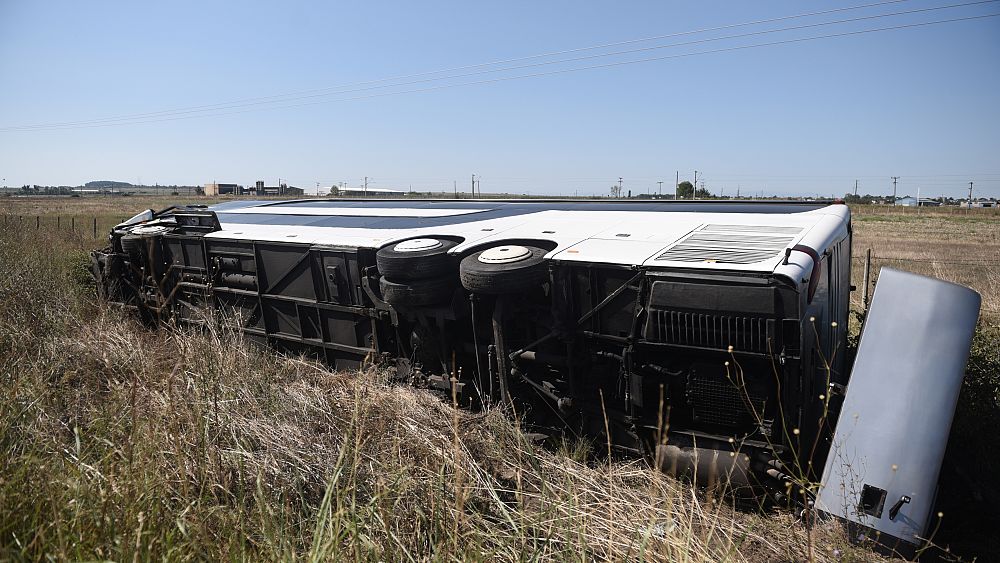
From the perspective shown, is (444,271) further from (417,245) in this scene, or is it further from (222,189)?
(222,189)

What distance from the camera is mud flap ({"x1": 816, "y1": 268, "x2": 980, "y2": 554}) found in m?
3.88

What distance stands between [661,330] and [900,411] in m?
1.63

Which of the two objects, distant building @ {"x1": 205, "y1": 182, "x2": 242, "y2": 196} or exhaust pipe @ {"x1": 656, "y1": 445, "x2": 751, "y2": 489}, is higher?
distant building @ {"x1": 205, "y1": 182, "x2": 242, "y2": 196}

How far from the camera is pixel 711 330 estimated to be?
15.0 ft

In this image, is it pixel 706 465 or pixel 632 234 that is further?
pixel 632 234

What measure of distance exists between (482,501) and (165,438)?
1877mm

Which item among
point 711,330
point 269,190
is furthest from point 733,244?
point 269,190

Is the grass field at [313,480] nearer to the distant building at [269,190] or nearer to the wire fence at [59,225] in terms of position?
the wire fence at [59,225]

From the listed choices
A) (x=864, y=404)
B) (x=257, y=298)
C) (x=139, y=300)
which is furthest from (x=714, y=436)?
(x=139, y=300)

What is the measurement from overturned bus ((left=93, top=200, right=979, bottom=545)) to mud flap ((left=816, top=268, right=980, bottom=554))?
0.5 inches

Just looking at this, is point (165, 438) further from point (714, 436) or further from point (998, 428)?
point (998, 428)

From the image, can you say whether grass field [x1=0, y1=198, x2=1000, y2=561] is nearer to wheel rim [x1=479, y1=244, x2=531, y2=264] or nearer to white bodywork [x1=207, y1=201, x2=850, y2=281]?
wheel rim [x1=479, y1=244, x2=531, y2=264]

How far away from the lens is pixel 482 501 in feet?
12.2

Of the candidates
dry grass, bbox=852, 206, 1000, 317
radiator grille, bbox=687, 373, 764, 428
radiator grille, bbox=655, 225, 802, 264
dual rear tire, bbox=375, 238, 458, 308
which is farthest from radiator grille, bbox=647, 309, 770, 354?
dry grass, bbox=852, 206, 1000, 317
